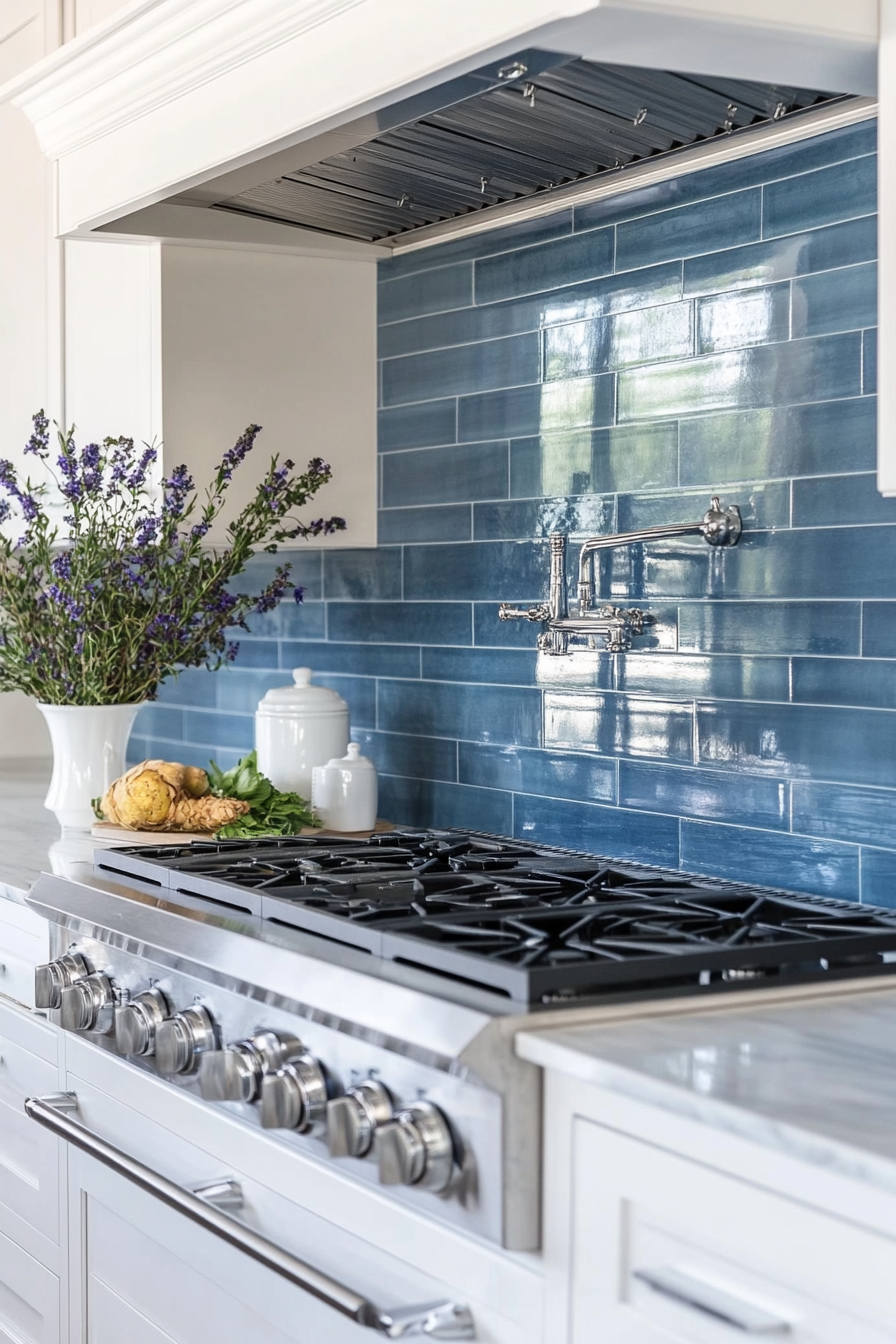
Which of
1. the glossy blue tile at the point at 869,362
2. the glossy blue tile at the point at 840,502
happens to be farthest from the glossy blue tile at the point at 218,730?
the glossy blue tile at the point at 869,362

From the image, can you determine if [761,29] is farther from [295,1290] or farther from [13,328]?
[13,328]

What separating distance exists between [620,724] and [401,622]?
0.59m

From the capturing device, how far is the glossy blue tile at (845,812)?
1.83 meters

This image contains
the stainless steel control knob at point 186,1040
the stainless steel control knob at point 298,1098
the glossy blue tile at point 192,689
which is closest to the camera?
the stainless steel control knob at point 298,1098

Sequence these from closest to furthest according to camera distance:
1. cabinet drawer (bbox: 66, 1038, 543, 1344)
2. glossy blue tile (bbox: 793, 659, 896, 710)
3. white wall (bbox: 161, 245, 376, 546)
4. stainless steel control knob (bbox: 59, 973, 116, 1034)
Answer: cabinet drawer (bbox: 66, 1038, 543, 1344)
glossy blue tile (bbox: 793, 659, 896, 710)
stainless steel control knob (bbox: 59, 973, 116, 1034)
white wall (bbox: 161, 245, 376, 546)

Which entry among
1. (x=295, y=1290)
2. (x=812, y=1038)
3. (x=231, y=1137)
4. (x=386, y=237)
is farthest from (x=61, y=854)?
(x=812, y=1038)

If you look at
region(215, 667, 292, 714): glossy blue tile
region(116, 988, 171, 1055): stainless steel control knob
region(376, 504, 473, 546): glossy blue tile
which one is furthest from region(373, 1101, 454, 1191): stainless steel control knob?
region(215, 667, 292, 714): glossy blue tile

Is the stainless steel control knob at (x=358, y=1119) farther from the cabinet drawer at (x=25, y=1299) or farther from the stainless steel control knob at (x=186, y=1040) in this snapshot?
the cabinet drawer at (x=25, y=1299)

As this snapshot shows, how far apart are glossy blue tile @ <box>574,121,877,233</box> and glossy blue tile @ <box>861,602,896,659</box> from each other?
542 mm

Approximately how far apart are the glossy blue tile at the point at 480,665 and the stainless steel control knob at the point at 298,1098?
998mm

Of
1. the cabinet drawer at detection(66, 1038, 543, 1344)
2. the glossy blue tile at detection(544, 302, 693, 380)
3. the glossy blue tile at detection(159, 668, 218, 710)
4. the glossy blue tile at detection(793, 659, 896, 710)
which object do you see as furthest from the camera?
the glossy blue tile at detection(159, 668, 218, 710)

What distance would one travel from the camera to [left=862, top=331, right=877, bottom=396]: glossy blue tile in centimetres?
183

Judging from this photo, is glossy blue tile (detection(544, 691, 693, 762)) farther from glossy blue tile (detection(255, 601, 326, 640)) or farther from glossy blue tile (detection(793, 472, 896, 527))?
glossy blue tile (detection(255, 601, 326, 640))

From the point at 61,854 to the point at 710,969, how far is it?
49.8 inches
